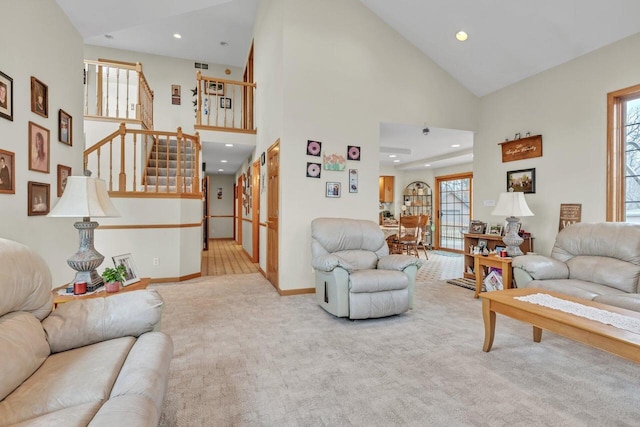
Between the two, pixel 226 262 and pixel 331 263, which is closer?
pixel 331 263

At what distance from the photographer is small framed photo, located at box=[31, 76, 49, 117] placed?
2.21 meters

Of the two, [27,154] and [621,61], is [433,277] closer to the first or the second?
[621,61]

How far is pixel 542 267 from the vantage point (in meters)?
3.06

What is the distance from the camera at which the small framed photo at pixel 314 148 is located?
13.6ft

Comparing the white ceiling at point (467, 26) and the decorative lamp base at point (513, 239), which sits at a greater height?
the white ceiling at point (467, 26)

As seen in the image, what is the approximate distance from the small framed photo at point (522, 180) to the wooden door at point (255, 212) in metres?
4.05

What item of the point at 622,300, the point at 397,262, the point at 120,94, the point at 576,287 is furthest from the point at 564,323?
the point at 120,94

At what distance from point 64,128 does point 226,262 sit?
13.7 feet

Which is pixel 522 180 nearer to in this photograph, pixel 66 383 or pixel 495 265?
pixel 495 265

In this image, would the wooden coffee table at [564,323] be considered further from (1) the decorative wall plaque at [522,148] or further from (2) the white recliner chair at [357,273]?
(1) the decorative wall plaque at [522,148]

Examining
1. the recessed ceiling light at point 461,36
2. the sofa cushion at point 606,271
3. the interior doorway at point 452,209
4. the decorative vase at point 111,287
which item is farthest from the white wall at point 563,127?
the decorative vase at point 111,287

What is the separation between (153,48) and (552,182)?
348 inches

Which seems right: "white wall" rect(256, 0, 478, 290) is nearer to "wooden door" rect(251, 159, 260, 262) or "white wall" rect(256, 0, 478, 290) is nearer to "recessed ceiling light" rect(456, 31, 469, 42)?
"recessed ceiling light" rect(456, 31, 469, 42)

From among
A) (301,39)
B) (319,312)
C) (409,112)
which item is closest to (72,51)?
(301,39)
